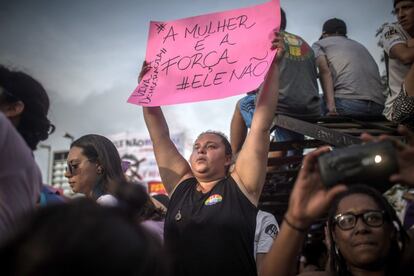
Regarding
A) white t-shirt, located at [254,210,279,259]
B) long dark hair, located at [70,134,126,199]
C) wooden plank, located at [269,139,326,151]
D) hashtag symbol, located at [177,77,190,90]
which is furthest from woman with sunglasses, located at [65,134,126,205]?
wooden plank, located at [269,139,326,151]

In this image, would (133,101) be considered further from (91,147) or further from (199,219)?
(199,219)

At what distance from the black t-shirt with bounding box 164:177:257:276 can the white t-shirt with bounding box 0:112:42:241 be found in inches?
33.3

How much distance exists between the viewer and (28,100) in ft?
6.31

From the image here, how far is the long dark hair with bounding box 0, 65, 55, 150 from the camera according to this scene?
6.17 ft

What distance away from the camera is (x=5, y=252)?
3.01 feet

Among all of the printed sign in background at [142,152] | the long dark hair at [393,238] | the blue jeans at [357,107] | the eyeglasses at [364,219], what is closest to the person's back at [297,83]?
the blue jeans at [357,107]

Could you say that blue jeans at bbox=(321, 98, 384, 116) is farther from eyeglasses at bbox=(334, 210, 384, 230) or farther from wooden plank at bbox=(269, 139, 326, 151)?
eyeglasses at bbox=(334, 210, 384, 230)

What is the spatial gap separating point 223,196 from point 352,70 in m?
2.39

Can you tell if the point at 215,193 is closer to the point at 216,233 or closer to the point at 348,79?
the point at 216,233

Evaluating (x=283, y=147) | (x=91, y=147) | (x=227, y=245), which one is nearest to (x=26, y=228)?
(x=227, y=245)

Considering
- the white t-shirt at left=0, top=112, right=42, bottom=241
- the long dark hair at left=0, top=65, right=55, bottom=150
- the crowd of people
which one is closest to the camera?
the crowd of people

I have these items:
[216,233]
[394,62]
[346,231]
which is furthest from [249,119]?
[346,231]

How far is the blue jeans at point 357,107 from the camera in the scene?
165 inches

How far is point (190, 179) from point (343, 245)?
1.06 meters
